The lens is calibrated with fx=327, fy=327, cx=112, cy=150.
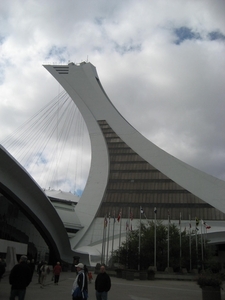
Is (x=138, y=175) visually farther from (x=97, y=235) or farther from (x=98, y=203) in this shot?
(x=97, y=235)

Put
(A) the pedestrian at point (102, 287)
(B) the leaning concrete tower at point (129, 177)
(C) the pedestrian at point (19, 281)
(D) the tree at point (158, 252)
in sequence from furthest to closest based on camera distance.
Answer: (B) the leaning concrete tower at point (129, 177)
(D) the tree at point (158, 252)
(A) the pedestrian at point (102, 287)
(C) the pedestrian at point (19, 281)

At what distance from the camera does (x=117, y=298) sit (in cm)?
1168

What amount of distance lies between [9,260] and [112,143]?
24.7 meters

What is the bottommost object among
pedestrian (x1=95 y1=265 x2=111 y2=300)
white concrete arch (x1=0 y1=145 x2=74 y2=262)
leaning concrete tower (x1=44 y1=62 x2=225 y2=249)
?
pedestrian (x1=95 y1=265 x2=111 y2=300)

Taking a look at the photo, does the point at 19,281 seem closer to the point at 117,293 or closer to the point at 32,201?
the point at 117,293

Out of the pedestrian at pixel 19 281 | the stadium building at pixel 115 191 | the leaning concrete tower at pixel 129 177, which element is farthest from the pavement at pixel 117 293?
the leaning concrete tower at pixel 129 177

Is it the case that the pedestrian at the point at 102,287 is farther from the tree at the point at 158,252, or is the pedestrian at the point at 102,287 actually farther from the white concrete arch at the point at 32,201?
the tree at the point at 158,252

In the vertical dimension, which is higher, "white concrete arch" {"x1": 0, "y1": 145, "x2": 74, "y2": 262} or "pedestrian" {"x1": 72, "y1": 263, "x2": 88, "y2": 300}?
"white concrete arch" {"x1": 0, "y1": 145, "x2": 74, "y2": 262}

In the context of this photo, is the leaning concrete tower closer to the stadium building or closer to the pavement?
the stadium building

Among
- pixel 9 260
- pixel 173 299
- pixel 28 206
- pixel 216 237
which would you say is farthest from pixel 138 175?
pixel 173 299

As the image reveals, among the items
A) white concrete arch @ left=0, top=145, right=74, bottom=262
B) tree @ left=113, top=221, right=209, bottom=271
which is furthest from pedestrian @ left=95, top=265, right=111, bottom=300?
tree @ left=113, top=221, right=209, bottom=271

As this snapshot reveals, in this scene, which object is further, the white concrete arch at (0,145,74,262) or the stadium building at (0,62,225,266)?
the stadium building at (0,62,225,266)

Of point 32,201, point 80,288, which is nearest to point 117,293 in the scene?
point 80,288

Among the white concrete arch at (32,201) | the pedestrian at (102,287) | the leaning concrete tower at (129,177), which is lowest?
the pedestrian at (102,287)
